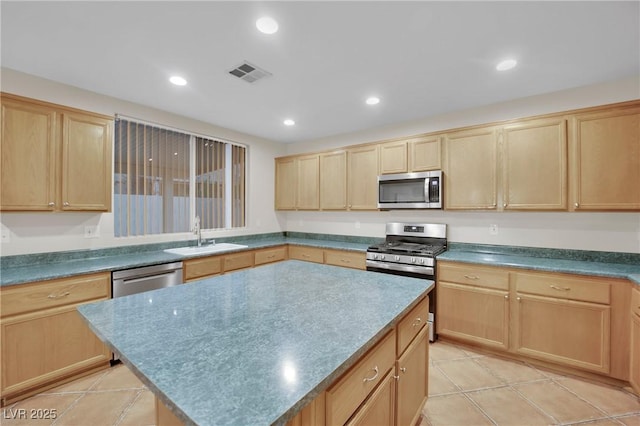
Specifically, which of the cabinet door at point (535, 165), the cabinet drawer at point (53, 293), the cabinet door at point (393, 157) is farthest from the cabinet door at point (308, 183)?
the cabinet drawer at point (53, 293)

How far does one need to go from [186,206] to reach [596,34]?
4257mm

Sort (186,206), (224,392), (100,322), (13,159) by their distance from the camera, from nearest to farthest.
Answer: (224,392) → (100,322) → (13,159) → (186,206)

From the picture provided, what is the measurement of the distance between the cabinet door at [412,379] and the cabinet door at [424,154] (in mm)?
2152

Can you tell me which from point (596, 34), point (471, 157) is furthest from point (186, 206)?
point (596, 34)

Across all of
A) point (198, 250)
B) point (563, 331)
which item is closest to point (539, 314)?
point (563, 331)

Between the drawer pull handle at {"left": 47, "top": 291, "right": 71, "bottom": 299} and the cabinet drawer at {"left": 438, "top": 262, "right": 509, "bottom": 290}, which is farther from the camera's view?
the cabinet drawer at {"left": 438, "top": 262, "right": 509, "bottom": 290}

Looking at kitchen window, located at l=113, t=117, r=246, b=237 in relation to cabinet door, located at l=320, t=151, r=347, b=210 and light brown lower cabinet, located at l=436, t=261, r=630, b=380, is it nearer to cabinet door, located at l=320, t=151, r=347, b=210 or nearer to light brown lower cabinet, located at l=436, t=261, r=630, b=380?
cabinet door, located at l=320, t=151, r=347, b=210

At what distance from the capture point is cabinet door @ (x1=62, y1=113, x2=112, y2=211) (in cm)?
242

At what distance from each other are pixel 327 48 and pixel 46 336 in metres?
3.10

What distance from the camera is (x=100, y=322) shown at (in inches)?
45.3

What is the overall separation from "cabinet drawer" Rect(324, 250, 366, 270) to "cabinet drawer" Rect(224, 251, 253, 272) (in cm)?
106

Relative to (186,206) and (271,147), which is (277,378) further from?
(271,147)

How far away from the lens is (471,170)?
305 cm

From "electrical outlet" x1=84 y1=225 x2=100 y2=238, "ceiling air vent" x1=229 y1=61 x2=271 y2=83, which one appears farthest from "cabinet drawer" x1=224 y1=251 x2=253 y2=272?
"ceiling air vent" x1=229 y1=61 x2=271 y2=83
